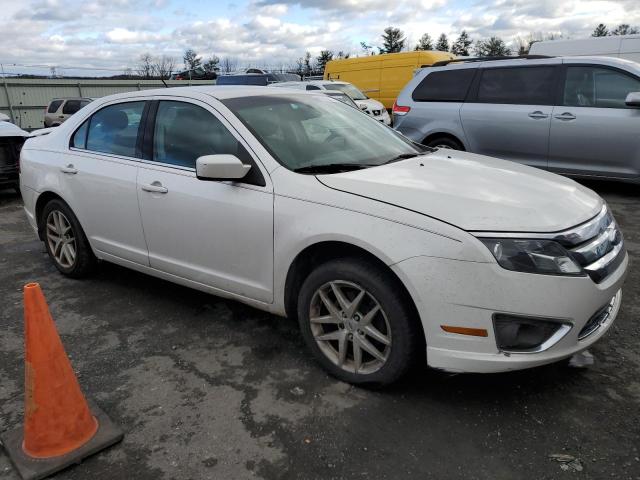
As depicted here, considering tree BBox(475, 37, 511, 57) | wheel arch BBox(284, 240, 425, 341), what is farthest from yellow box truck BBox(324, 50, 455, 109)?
tree BBox(475, 37, 511, 57)

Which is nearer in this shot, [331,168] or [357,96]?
[331,168]

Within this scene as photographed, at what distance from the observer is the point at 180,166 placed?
11.7 ft

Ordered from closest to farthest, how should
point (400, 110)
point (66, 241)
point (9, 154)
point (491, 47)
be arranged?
point (66, 241) → point (9, 154) → point (400, 110) → point (491, 47)

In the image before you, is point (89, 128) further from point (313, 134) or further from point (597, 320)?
point (597, 320)

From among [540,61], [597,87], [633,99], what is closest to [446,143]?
[540,61]

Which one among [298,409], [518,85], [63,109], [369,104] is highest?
[518,85]

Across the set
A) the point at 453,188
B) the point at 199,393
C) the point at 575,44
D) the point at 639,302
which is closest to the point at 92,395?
the point at 199,393

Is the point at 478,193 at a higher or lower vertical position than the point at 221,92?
lower

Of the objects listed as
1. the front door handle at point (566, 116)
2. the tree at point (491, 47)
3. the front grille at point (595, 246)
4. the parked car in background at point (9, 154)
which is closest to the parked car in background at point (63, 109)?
the parked car in background at point (9, 154)

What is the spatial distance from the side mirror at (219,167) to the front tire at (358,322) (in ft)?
2.42

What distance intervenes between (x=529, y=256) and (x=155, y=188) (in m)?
2.42

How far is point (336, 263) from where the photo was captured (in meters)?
2.80

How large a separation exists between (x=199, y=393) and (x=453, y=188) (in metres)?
1.77

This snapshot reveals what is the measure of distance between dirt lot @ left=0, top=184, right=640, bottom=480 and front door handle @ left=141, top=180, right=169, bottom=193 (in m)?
0.96
